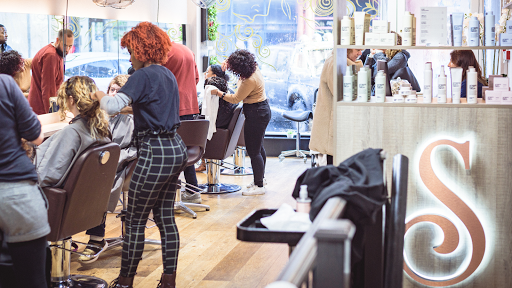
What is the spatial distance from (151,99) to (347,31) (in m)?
1.04

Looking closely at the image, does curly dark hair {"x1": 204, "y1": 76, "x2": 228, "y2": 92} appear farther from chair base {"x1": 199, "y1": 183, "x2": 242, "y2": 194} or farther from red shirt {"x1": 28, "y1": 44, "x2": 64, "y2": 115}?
red shirt {"x1": 28, "y1": 44, "x2": 64, "y2": 115}

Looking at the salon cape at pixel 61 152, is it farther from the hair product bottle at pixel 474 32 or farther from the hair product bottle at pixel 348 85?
the hair product bottle at pixel 474 32

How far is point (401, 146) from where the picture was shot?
2.59m

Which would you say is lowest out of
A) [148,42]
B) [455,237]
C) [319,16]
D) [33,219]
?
[455,237]

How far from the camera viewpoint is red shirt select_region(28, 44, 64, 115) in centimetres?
378

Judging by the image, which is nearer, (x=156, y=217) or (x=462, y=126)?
(x=462, y=126)

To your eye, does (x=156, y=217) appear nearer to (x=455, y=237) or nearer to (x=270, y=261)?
(x=270, y=261)

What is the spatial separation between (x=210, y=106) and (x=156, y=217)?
93.7 inches

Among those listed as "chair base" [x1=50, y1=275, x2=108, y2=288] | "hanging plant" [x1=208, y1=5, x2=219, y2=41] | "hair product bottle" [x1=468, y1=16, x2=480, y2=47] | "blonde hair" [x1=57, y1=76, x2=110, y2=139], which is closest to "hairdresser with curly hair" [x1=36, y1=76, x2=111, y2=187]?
"blonde hair" [x1=57, y1=76, x2=110, y2=139]

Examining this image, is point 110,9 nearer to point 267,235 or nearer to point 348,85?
point 348,85

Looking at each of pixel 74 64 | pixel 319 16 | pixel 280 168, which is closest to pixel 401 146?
pixel 74 64

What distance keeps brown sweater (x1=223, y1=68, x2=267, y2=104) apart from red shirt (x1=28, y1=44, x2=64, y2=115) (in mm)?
1558

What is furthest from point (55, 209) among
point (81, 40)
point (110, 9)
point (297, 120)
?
point (297, 120)

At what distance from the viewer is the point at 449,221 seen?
8.32ft
